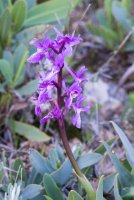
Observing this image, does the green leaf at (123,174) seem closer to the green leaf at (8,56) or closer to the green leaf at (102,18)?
the green leaf at (8,56)

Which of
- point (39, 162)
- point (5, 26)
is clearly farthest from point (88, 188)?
point (5, 26)

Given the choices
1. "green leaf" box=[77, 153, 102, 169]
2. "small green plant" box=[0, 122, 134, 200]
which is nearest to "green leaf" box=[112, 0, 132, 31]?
"small green plant" box=[0, 122, 134, 200]

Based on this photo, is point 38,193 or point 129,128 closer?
point 38,193


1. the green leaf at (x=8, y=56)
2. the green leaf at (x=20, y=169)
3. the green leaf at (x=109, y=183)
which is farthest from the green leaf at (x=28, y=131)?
the green leaf at (x=109, y=183)

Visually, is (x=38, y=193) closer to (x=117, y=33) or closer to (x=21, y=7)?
(x=21, y=7)

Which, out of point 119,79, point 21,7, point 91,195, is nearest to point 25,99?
point 21,7

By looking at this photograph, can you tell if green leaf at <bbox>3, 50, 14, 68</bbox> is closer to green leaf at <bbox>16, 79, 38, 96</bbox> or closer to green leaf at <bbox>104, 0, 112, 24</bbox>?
green leaf at <bbox>16, 79, 38, 96</bbox>
